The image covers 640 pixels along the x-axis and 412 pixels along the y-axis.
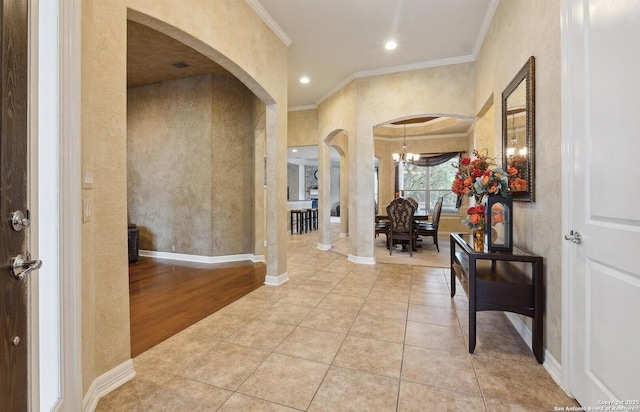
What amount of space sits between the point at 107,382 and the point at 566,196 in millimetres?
2994

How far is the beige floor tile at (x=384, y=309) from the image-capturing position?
279cm

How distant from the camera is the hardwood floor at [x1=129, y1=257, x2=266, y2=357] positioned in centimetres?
255

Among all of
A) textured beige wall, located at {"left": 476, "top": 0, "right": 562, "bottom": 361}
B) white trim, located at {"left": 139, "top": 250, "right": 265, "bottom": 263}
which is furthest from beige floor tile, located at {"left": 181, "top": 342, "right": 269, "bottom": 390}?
white trim, located at {"left": 139, "top": 250, "right": 265, "bottom": 263}

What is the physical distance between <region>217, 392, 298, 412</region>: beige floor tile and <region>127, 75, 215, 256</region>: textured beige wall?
376 cm

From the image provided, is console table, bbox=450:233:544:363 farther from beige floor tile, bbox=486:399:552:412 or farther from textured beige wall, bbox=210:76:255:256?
textured beige wall, bbox=210:76:255:256

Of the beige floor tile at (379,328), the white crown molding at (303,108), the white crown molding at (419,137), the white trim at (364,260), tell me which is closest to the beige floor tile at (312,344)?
the beige floor tile at (379,328)

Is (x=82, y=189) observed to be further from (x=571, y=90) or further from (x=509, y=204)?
(x=509, y=204)

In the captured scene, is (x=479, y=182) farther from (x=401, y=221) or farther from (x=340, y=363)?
(x=401, y=221)

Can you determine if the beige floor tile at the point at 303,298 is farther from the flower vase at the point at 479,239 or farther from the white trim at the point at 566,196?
the white trim at the point at 566,196

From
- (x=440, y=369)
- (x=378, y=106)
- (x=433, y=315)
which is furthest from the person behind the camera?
(x=378, y=106)

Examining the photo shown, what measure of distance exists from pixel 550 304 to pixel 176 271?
183 inches

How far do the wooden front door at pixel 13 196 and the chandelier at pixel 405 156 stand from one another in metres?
7.77

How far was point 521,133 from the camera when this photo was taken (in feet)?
8.04

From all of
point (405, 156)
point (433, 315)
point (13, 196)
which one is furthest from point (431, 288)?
point (405, 156)
